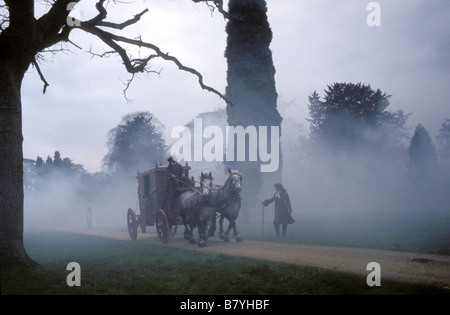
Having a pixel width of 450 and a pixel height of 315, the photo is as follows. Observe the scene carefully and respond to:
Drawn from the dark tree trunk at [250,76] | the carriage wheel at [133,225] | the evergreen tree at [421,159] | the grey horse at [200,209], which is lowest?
the carriage wheel at [133,225]

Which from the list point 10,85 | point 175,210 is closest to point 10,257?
point 10,85

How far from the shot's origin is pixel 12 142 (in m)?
7.36

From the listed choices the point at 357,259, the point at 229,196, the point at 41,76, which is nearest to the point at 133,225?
the point at 229,196

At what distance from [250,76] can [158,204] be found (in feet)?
44.0

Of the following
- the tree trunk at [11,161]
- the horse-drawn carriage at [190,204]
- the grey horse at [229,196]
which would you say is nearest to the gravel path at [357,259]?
the horse-drawn carriage at [190,204]

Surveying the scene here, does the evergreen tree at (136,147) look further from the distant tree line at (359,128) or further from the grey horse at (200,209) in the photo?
the grey horse at (200,209)

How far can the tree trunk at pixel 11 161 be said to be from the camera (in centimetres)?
696

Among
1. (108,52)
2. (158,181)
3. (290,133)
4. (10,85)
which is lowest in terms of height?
(158,181)

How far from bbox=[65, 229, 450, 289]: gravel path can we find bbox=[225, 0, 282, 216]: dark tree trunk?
12.0m

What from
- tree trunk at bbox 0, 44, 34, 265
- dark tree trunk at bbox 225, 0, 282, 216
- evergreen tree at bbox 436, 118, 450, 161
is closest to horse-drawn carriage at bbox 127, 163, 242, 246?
tree trunk at bbox 0, 44, 34, 265

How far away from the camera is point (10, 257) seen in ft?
22.5

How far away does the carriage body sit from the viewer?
45.9 ft

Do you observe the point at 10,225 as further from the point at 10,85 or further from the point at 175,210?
the point at 175,210
